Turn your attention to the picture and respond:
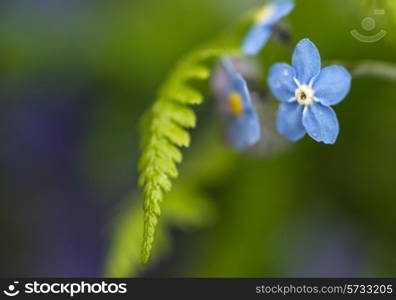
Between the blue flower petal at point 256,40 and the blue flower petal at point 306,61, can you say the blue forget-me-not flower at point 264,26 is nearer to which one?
the blue flower petal at point 256,40

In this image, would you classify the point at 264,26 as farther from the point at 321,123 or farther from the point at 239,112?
the point at 321,123

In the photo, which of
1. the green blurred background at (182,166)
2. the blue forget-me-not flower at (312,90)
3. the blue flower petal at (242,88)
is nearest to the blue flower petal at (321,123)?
the blue forget-me-not flower at (312,90)

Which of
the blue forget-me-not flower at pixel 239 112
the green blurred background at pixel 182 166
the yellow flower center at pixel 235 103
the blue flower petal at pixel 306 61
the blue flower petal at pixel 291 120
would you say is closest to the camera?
the blue flower petal at pixel 306 61

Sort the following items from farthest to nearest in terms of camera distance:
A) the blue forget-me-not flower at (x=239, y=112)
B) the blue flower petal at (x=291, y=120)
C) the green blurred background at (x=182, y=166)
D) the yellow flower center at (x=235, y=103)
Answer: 1. the green blurred background at (x=182, y=166)
2. the yellow flower center at (x=235, y=103)
3. the blue forget-me-not flower at (x=239, y=112)
4. the blue flower petal at (x=291, y=120)

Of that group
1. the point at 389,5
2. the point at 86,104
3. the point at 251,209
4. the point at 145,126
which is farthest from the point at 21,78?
the point at 389,5

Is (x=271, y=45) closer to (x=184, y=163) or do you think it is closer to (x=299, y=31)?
(x=299, y=31)

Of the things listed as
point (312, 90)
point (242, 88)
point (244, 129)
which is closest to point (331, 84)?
point (312, 90)
